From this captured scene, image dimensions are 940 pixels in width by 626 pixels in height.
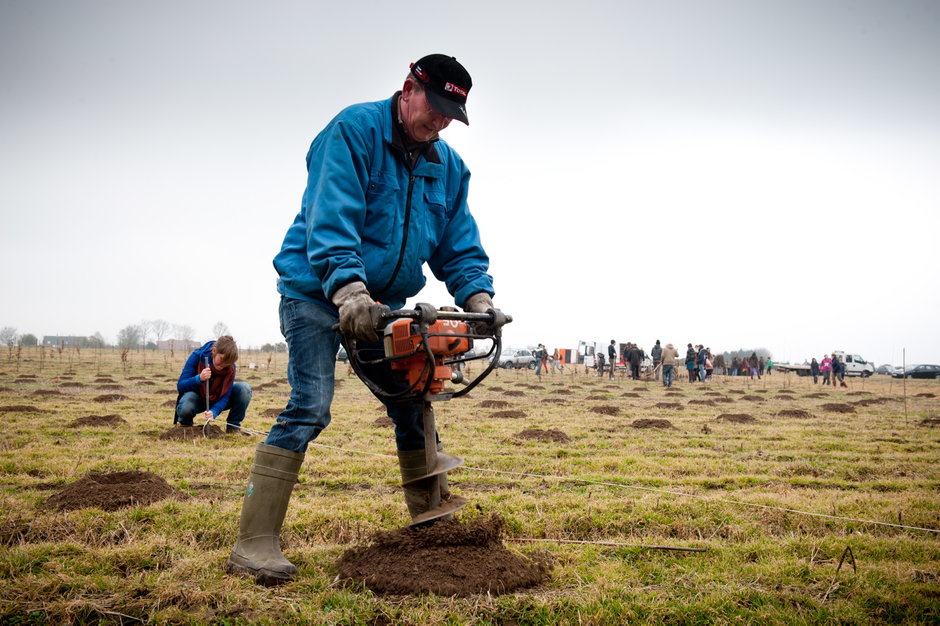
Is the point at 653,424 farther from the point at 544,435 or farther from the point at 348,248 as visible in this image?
the point at 348,248

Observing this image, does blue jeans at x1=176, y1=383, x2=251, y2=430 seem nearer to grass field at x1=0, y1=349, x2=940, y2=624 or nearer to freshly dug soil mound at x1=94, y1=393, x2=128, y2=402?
grass field at x1=0, y1=349, x2=940, y2=624

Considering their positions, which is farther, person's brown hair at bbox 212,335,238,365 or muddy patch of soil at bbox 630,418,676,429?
muddy patch of soil at bbox 630,418,676,429

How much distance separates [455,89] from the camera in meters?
2.77

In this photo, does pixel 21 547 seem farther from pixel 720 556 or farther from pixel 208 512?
pixel 720 556

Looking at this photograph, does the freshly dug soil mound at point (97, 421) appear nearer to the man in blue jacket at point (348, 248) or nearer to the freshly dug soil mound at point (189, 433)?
the freshly dug soil mound at point (189, 433)

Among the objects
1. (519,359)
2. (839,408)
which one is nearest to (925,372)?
(519,359)

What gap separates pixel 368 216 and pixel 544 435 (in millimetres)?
5936

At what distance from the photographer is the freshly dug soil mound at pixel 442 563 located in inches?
103

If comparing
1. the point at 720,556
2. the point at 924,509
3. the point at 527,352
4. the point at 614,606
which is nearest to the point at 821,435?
the point at 924,509

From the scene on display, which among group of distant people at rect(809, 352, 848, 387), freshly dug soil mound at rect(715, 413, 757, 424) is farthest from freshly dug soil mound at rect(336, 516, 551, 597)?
group of distant people at rect(809, 352, 848, 387)

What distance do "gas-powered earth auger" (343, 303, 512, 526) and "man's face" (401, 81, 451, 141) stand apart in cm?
89

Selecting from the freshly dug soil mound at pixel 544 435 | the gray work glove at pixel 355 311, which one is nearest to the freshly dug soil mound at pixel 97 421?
the freshly dug soil mound at pixel 544 435

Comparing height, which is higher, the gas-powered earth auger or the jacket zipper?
the jacket zipper

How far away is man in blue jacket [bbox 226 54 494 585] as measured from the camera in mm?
2648
